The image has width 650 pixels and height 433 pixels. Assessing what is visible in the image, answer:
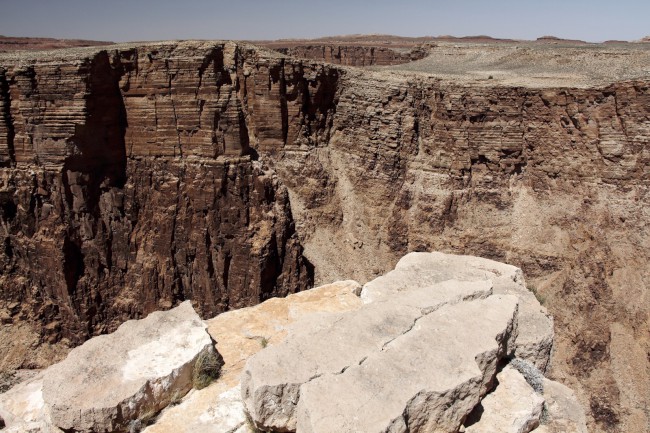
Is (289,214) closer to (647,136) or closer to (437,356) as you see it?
(647,136)

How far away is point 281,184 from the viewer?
22.8 metres

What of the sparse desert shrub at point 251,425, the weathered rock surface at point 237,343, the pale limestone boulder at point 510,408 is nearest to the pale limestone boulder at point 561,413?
the pale limestone boulder at point 510,408

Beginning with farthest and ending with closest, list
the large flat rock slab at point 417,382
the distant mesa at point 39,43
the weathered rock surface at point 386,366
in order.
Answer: the distant mesa at point 39,43, the weathered rock surface at point 386,366, the large flat rock slab at point 417,382

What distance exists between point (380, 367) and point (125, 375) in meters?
2.74

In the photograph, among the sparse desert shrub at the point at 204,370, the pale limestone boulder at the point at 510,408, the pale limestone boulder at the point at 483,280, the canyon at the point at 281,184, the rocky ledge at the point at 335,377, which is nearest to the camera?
the rocky ledge at the point at 335,377

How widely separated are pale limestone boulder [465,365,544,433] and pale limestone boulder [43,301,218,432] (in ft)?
10.3

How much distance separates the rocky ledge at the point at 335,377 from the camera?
4.93 meters

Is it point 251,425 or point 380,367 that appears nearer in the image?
point 380,367

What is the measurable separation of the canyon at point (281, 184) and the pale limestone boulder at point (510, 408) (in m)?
13.2

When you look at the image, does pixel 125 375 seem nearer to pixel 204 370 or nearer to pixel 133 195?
pixel 204 370

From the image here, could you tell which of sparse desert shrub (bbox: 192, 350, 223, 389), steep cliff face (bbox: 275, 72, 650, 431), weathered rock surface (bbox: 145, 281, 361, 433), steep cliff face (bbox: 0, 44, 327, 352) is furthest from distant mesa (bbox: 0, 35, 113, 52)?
sparse desert shrub (bbox: 192, 350, 223, 389)

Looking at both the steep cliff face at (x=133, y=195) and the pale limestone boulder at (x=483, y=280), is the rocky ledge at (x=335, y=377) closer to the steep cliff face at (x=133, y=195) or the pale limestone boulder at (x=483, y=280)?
the pale limestone boulder at (x=483, y=280)

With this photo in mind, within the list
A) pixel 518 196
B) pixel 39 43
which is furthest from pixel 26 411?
pixel 39 43

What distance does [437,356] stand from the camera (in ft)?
17.6
